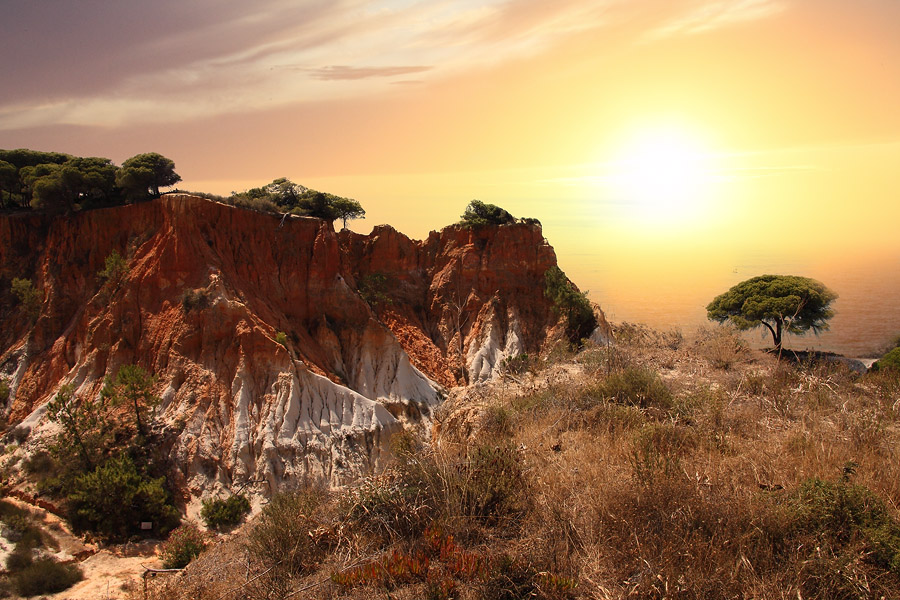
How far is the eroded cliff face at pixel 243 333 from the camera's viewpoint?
20.3 meters

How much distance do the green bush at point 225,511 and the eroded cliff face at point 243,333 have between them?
0.91 m

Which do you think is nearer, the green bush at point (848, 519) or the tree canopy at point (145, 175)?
the green bush at point (848, 519)

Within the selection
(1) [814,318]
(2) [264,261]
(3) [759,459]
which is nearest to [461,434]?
(3) [759,459]

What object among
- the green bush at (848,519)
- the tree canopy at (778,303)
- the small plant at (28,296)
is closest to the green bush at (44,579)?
the small plant at (28,296)

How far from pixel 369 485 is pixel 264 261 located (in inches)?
925

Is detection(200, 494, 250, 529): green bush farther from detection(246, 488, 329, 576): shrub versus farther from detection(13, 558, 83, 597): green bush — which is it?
detection(246, 488, 329, 576): shrub

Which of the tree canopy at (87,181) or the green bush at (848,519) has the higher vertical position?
the tree canopy at (87,181)

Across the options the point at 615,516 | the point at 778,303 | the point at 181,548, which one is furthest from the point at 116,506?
the point at 778,303

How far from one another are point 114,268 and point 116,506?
11638 mm

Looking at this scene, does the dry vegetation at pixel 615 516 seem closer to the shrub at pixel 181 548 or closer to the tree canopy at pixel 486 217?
the shrub at pixel 181 548

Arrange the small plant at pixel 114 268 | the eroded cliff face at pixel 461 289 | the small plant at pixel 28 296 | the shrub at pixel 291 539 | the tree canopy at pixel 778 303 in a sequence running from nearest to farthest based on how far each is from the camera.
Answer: the shrub at pixel 291 539 → the small plant at pixel 114 268 → the small plant at pixel 28 296 → the tree canopy at pixel 778 303 → the eroded cliff face at pixel 461 289

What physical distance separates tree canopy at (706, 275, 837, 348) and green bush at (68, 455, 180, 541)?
31.7 meters

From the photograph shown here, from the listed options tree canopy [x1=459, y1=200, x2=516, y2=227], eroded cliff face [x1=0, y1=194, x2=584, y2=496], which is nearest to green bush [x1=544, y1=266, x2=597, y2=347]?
eroded cliff face [x1=0, y1=194, x2=584, y2=496]

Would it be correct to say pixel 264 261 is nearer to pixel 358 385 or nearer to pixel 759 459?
pixel 358 385
